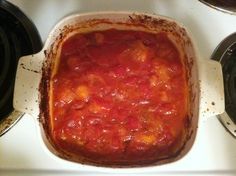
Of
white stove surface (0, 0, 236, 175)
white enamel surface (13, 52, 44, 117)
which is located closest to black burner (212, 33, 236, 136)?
white stove surface (0, 0, 236, 175)

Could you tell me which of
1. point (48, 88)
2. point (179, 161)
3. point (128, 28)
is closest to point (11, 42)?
point (48, 88)

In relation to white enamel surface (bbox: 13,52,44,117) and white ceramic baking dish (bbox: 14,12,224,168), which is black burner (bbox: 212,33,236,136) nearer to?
white ceramic baking dish (bbox: 14,12,224,168)

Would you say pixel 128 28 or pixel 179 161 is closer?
pixel 179 161

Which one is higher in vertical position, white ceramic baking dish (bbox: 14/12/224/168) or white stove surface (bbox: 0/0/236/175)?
white ceramic baking dish (bbox: 14/12/224/168)

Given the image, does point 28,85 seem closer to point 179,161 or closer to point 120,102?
point 120,102

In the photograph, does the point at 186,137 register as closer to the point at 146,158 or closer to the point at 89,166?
the point at 146,158

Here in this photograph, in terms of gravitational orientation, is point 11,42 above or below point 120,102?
above

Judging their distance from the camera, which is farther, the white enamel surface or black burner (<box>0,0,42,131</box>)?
black burner (<box>0,0,42,131</box>)

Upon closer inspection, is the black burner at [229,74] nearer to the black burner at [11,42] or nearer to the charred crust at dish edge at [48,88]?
the charred crust at dish edge at [48,88]
